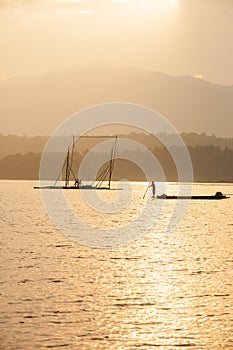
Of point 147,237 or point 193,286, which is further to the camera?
point 147,237

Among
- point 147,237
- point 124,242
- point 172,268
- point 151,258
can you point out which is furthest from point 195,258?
point 147,237

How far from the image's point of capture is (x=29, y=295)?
1710 inches

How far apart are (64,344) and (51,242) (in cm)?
5240

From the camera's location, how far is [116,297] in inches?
1729

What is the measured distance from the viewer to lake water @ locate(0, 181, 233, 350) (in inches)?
1325

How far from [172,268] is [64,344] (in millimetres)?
27790

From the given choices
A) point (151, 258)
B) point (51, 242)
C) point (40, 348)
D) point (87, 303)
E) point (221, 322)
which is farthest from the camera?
point (51, 242)

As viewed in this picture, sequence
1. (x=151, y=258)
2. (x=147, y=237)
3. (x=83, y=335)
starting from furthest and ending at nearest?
(x=147, y=237) → (x=151, y=258) → (x=83, y=335)

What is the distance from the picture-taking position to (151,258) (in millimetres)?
67375

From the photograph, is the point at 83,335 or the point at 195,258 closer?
the point at 83,335

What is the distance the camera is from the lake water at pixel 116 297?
33656 millimetres

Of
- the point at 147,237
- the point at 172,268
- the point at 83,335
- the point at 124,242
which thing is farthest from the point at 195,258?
the point at 83,335

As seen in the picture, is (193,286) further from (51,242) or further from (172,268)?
(51,242)

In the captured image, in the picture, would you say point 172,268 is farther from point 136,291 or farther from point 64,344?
point 64,344
